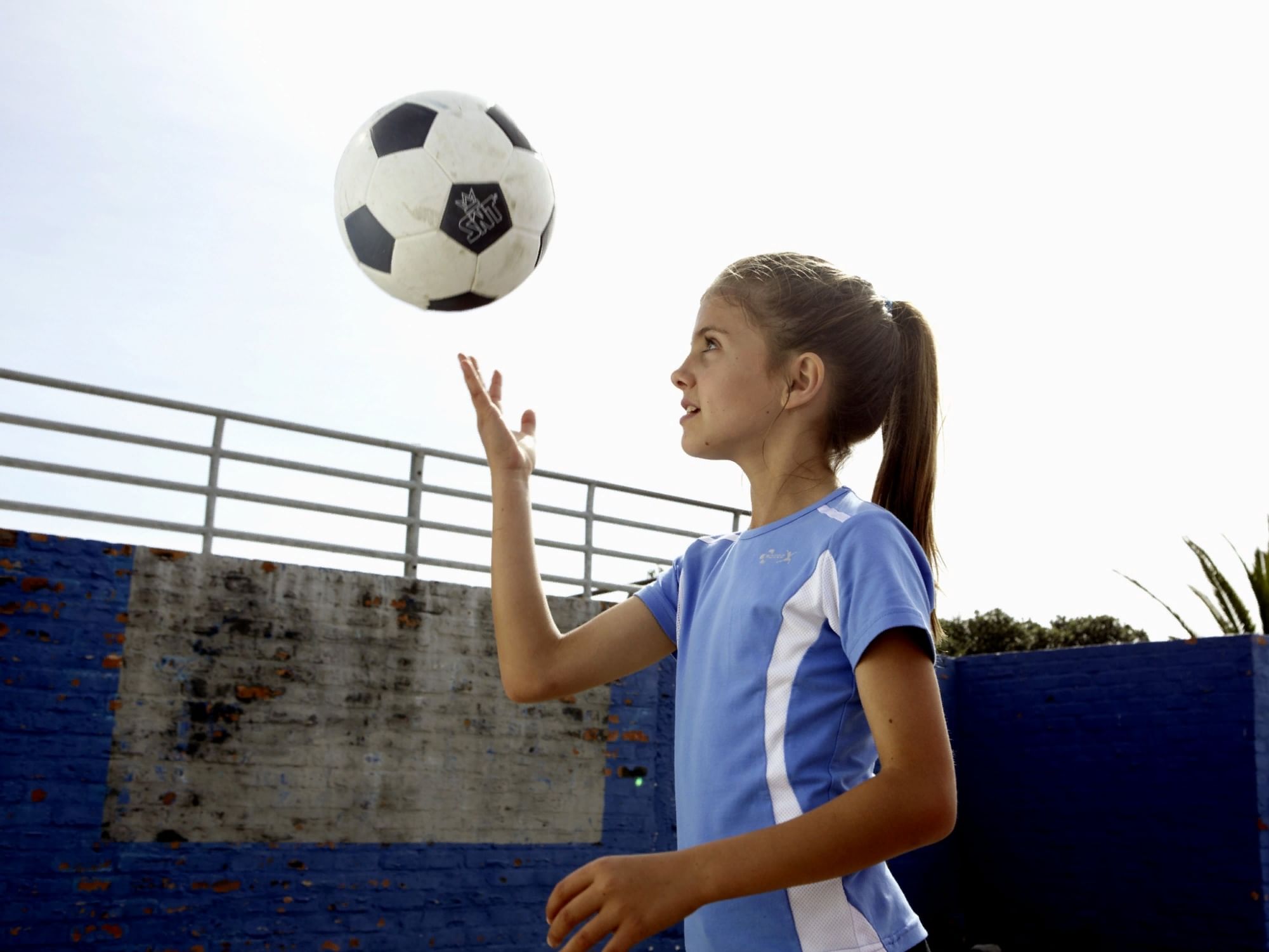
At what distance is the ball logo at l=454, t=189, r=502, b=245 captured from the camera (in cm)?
316

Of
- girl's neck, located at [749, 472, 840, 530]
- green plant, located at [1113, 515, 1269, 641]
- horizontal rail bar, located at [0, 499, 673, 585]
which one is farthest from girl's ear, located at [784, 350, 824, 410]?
green plant, located at [1113, 515, 1269, 641]

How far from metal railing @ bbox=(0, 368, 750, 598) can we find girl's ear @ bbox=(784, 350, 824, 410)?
3.75 meters

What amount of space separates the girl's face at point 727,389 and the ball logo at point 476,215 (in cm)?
161

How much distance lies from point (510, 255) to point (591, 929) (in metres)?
2.46

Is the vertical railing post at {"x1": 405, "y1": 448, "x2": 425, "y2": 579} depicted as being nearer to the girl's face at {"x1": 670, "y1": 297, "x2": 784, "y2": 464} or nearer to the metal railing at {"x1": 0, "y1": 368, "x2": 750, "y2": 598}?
the metal railing at {"x1": 0, "y1": 368, "x2": 750, "y2": 598}

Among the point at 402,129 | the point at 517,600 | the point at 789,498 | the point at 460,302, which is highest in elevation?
the point at 402,129

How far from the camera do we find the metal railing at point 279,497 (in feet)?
20.2

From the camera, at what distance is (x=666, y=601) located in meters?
1.82

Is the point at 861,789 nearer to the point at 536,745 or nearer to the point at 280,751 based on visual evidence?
the point at 280,751

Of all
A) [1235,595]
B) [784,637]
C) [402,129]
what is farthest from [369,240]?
[1235,595]

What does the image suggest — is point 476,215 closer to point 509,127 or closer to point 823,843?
point 509,127

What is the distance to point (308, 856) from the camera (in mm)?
6289

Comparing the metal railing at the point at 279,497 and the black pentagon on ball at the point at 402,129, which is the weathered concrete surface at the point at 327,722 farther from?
the black pentagon on ball at the point at 402,129

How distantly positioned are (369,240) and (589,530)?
5.49 metres
